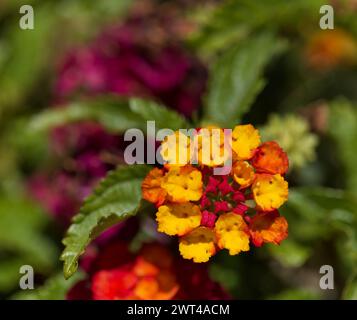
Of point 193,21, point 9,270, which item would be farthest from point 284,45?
→ point 9,270

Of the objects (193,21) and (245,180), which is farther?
(193,21)

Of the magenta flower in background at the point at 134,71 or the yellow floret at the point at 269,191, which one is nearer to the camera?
the yellow floret at the point at 269,191

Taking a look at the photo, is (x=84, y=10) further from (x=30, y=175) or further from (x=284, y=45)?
(x=284, y=45)

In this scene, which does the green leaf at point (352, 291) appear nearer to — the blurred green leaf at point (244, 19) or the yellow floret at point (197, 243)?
the yellow floret at point (197, 243)

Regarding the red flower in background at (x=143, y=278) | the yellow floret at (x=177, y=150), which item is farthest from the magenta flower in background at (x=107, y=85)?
the yellow floret at (x=177, y=150)

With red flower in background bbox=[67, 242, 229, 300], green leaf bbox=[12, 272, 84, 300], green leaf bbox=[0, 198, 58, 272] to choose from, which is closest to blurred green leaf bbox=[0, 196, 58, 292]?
green leaf bbox=[0, 198, 58, 272]

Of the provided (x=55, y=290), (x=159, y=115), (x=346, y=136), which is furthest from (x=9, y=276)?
(x=346, y=136)

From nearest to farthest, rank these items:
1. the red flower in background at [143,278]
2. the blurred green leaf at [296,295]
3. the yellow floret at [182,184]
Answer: the yellow floret at [182,184], the red flower in background at [143,278], the blurred green leaf at [296,295]
